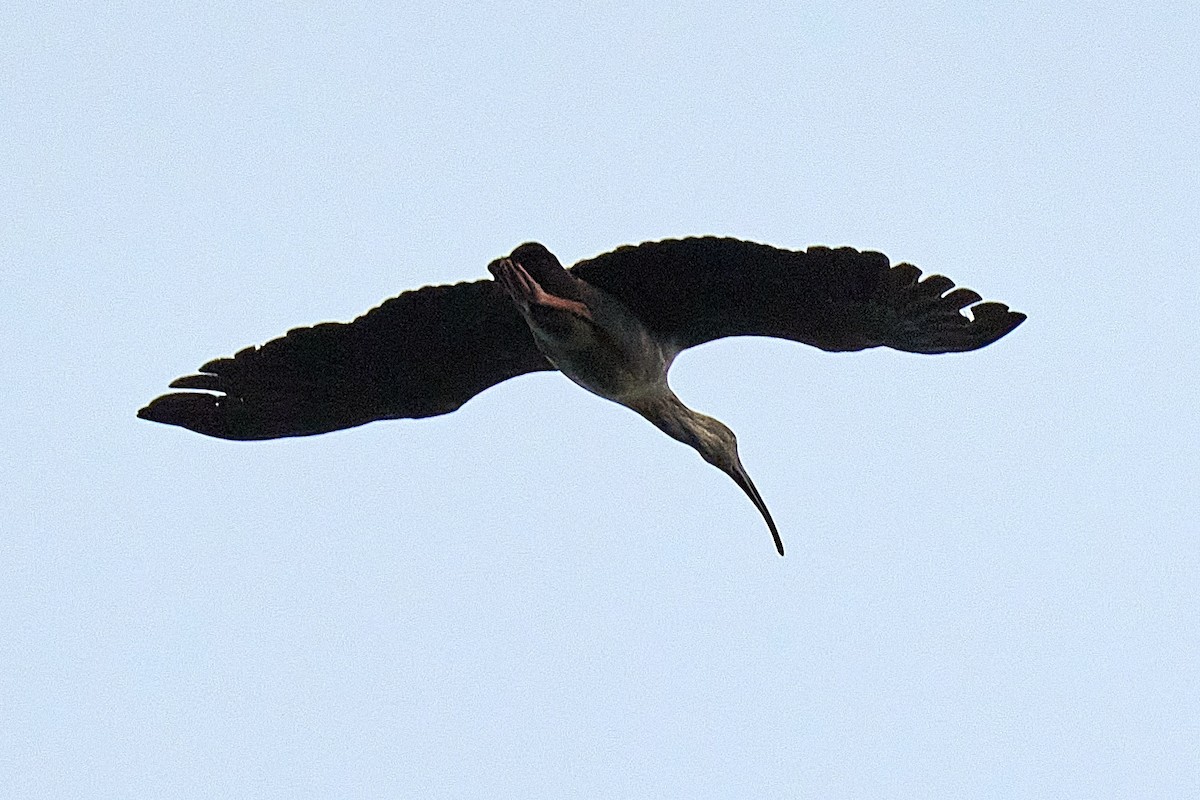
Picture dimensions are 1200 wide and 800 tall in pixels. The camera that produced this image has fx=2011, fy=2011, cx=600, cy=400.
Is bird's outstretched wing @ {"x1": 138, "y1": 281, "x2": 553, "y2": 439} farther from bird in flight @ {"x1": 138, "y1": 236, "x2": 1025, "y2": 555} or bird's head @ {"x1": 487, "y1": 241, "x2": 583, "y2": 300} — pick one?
bird's head @ {"x1": 487, "y1": 241, "x2": 583, "y2": 300}

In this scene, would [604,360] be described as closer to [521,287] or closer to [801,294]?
[521,287]

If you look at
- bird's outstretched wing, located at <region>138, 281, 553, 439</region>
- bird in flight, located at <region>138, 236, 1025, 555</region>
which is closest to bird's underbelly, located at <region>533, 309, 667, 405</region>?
bird in flight, located at <region>138, 236, 1025, 555</region>

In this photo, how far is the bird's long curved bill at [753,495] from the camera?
10.6 m

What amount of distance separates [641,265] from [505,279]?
2.28 ft

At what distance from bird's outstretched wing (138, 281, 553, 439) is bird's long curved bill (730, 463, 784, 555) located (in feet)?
3.83

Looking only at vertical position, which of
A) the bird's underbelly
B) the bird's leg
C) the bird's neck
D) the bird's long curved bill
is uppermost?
the bird's leg

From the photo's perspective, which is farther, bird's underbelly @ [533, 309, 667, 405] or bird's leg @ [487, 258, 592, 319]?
bird's underbelly @ [533, 309, 667, 405]

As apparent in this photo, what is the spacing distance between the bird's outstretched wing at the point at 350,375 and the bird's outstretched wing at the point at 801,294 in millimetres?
767

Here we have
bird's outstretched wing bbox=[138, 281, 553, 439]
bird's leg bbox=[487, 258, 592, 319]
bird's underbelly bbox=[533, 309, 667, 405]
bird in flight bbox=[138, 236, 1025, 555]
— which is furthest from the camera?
bird's outstretched wing bbox=[138, 281, 553, 439]

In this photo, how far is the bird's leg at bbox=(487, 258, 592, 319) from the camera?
9.35 m

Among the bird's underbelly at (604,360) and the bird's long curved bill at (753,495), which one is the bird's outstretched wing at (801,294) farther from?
the bird's long curved bill at (753,495)

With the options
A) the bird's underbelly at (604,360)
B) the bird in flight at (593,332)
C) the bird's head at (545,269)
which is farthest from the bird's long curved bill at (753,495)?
the bird's head at (545,269)

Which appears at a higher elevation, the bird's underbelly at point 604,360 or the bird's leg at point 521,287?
the bird's leg at point 521,287

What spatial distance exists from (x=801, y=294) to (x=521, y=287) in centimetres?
134
